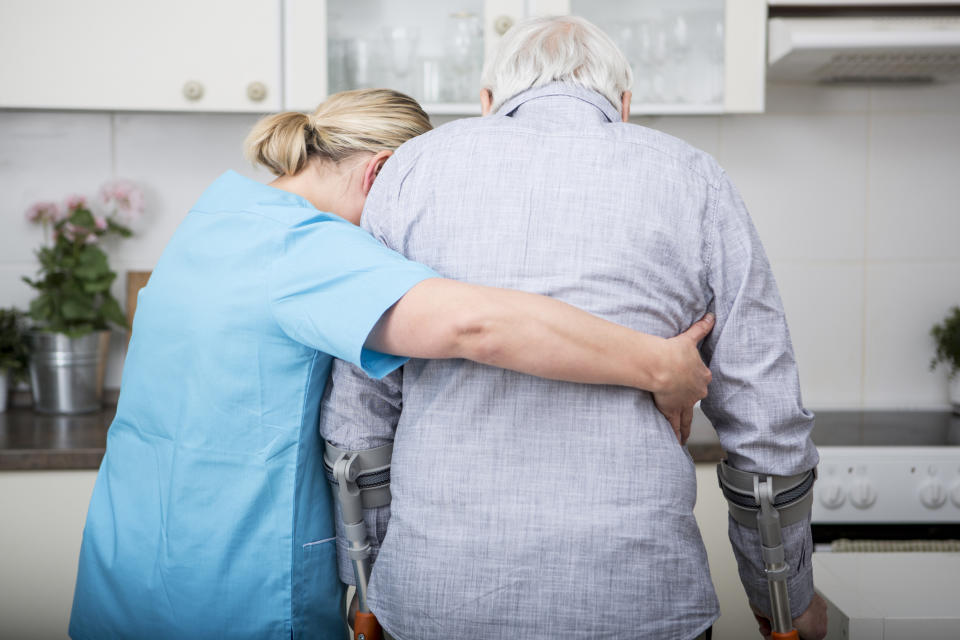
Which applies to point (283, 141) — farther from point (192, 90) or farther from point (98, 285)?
point (98, 285)

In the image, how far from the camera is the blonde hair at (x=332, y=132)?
1.12 metres

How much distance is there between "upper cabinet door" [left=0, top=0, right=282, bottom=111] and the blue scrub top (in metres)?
0.85

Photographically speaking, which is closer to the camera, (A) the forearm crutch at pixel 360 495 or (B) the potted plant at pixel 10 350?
(A) the forearm crutch at pixel 360 495

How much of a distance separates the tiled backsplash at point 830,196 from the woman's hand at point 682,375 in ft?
4.38

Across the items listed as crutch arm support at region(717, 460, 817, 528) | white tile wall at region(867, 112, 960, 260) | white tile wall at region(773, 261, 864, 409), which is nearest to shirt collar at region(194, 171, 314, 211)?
crutch arm support at region(717, 460, 817, 528)

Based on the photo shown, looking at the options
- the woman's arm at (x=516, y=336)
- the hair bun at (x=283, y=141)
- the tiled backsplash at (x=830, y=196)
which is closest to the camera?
the woman's arm at (x=516, y=336)

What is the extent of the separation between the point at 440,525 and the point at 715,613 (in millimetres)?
333

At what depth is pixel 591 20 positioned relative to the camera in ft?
6.05

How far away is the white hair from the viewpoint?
38.5 inches

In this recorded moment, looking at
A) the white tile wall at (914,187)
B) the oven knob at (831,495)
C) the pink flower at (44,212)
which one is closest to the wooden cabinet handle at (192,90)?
the pink flower at (44,212)

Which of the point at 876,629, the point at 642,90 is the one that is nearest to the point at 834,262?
the point at 642,90

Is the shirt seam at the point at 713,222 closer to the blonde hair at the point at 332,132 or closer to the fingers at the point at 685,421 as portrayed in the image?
the fingers at the point at 685,421

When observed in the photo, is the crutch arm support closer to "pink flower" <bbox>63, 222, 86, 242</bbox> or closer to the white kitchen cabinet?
the white kitchen cabinet

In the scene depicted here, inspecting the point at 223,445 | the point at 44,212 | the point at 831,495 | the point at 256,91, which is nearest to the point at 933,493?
the point at 831,495
